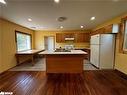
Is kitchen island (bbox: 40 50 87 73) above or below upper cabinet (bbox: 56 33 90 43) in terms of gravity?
below

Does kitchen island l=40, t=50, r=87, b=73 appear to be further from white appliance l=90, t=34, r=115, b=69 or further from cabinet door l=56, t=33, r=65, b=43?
cabinet door l=56, t=33, r=65, b=43

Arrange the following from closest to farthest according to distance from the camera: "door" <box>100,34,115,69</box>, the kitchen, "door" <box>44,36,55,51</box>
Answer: the kitchen, "door" <box>100,34,115,69</box>, "door" <box>44,36,55,51</box>

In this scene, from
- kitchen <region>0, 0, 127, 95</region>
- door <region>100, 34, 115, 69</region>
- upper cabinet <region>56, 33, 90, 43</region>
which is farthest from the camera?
upper cabinet <region>56, 33, 90, 43</region>

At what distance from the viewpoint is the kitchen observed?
9.70 ft

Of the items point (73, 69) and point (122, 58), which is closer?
point (122, 58)

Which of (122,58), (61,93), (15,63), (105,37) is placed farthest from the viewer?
(15,63)

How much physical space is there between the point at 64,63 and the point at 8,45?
9.27 ft

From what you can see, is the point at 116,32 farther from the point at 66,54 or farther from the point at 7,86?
the point at 7,86

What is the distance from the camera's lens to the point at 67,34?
838 cm

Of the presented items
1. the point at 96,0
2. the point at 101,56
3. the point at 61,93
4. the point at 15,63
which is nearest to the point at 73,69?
the point at 101,56

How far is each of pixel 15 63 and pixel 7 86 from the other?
2712mm

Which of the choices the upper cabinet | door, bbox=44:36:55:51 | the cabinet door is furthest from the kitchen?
the upper cabinet

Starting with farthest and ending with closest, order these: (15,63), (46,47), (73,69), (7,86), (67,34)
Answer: (46,47), (67,34), (15,63), (73,69), (7,86)

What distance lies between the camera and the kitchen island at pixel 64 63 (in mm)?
4430
